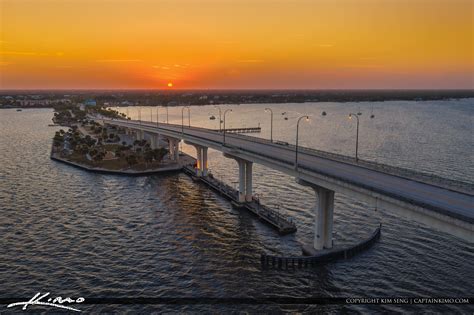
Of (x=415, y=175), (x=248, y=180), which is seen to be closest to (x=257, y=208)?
(x=248, y=180)

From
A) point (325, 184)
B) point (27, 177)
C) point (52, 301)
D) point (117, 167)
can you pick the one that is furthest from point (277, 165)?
point (27, 177)

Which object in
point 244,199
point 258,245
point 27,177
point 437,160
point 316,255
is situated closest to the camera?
point 316,255

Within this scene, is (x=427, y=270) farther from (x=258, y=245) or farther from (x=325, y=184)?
(x=258, y=245)

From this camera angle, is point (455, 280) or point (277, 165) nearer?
point (455, 280)
